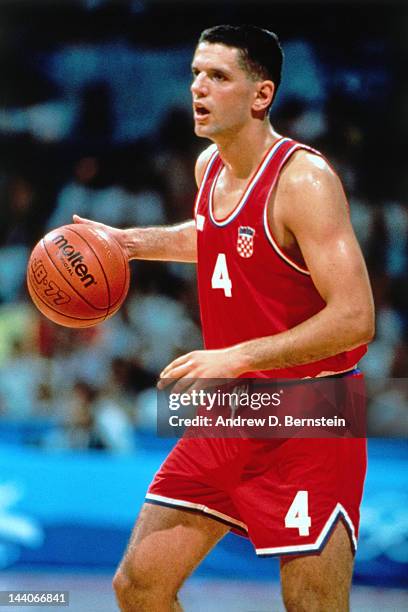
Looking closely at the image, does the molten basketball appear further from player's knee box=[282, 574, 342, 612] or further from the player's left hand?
player's knee box=[282, 574, 342, 612]

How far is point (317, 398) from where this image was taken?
10.4 feet

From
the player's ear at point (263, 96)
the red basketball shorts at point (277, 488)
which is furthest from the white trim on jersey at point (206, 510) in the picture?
the player's ear at point (263, 96)

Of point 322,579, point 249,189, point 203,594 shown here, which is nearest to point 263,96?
point 249,189

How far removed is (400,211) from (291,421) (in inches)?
167

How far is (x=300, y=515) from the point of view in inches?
118

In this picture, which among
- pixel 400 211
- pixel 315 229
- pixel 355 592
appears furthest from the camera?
→ pixel 400 211

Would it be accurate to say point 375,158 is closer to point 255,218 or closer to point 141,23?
point 141,23

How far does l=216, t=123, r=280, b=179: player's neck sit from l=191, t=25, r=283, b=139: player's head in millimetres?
44

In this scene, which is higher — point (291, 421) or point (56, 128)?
point (56, 128)

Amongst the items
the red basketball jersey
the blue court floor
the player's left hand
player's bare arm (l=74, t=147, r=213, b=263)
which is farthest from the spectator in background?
the player's left hand

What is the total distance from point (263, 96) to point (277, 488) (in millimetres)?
1275

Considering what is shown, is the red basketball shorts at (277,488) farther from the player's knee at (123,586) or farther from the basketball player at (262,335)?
the player's knee at (123,586)

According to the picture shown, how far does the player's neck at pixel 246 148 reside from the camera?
130 inches

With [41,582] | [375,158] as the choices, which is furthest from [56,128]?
[41,582]
